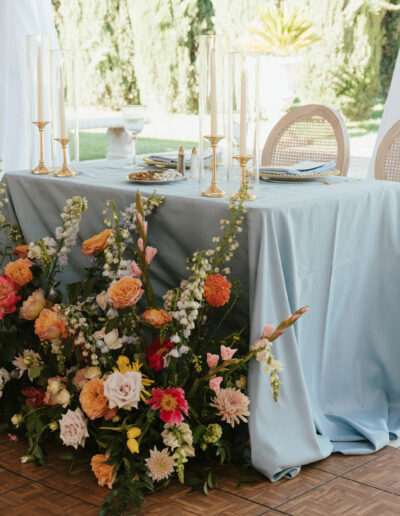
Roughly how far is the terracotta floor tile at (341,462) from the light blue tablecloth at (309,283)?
2cm

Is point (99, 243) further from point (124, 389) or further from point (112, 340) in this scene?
point (124, 389)

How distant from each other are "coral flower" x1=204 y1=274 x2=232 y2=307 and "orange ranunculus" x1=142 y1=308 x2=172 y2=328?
111 millimetres

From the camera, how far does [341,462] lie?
2.05 metres

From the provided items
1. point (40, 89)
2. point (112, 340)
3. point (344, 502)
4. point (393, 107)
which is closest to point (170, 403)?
point (112, 340)

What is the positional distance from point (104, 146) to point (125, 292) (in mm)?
8477

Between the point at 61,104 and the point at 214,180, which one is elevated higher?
the point at 61,104

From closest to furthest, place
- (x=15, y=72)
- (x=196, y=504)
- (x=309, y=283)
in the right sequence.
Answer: (x=196, y=504) → (x=309, y=283) → (x=15, y=72)

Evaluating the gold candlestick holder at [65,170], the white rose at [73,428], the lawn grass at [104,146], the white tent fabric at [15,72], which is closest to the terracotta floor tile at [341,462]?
the white rose at [73,428]

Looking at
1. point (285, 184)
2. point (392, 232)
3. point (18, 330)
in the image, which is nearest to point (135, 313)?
point (18, 330)

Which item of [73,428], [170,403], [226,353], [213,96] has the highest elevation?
[213,96]

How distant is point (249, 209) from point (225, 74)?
0.37 metres

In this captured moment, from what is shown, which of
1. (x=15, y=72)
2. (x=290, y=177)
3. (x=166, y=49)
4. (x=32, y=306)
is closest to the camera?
(x=32, y=306)

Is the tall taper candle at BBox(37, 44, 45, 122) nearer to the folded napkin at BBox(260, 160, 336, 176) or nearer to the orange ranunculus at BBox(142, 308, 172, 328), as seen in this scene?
the folded napkin at BBox(260, 160, 336, 176)

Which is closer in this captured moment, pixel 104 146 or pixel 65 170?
pixel 65 170
